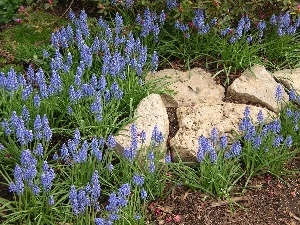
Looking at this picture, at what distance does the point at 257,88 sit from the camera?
5.71 m

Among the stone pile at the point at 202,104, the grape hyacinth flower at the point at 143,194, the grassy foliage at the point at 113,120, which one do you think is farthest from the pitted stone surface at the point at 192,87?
the grape hyacinth flower at the point at 143,194

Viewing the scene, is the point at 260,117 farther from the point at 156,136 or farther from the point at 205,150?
Result: the point at 156,136

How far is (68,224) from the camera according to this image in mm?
4344

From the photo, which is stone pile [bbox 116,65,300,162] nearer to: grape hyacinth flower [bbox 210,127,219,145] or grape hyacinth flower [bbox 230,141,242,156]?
grape hyacinth flower [bbox 210,127,219,145]

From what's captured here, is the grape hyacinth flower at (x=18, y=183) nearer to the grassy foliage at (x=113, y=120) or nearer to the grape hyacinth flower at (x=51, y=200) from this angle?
the grassy foliage at (x=113, y=120)

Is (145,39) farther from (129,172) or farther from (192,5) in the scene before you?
(129,172)

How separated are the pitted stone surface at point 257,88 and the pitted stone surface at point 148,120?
83 cm

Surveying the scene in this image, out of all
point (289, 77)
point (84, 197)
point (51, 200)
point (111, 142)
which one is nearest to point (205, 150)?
point (111, 142)

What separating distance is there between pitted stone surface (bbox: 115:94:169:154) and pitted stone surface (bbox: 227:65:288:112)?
83 cm

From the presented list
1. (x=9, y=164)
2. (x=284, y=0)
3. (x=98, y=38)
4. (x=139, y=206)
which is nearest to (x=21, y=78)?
(x=9, y=164)

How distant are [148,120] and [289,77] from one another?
5.50 ft

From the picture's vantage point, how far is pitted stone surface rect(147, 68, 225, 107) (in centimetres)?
564

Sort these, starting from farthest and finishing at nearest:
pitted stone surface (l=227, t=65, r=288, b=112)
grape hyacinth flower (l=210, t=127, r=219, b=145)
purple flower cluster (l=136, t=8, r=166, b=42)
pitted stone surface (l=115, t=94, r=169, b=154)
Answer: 1. purple flower cluster (l=136, t=8, r=166, b=42)
2. pitted stone surface (l=227, t=65, r=288, b=112)
3. pitted stone surface (l=115, t=94, r=169, b=154)
4. grape hyacinth flower (l=210, t=127, r=219, b=145)

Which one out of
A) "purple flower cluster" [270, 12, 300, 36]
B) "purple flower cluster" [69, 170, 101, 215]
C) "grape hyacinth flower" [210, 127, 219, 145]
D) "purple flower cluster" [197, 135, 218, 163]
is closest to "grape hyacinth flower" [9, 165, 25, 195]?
"purple flower cluster" [69, 170, 101, 215]
